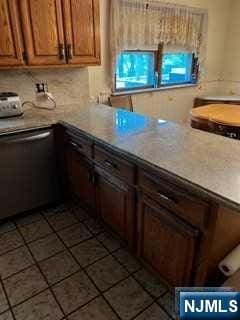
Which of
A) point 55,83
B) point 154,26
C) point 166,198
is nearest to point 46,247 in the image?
point 166,198

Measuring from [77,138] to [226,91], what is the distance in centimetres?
342

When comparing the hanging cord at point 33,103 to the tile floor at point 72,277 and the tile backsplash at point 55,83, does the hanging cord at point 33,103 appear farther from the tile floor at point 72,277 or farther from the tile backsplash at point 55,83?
the tile floor at point 72,277

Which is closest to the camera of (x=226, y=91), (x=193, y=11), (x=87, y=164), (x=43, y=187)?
(x=87, y=164)

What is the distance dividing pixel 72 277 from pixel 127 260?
0.40 m

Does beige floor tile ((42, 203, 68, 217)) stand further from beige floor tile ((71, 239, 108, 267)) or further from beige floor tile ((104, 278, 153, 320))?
beige floor tile ((104, 278, 153, 320))

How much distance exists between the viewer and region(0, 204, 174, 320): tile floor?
1445mm

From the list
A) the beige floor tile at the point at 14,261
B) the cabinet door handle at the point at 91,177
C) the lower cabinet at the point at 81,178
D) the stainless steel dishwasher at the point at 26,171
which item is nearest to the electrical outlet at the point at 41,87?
the stainless steel dishwasher at the point at 26,171

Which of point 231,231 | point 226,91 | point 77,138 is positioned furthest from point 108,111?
point 226,91

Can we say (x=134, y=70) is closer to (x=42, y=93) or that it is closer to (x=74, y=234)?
(x=42, y=93)

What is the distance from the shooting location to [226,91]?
4.34 m

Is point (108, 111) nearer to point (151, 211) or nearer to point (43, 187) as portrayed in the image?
point (43, 187)

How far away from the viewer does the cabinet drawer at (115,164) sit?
147 cm

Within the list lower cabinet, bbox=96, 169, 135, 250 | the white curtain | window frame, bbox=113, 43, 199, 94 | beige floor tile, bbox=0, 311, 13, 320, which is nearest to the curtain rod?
the white curtain

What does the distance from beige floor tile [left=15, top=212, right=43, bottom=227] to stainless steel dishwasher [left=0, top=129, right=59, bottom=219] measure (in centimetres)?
10
